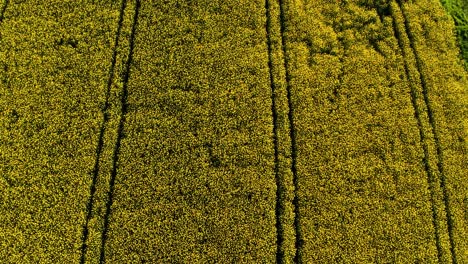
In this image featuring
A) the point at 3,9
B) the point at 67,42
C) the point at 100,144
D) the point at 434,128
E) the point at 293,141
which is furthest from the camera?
the point at 3,9

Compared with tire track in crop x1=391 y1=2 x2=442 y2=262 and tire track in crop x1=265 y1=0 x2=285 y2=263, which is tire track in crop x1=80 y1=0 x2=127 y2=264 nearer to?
tire track in crop x1=265 y1=0 x2=285 y2=263

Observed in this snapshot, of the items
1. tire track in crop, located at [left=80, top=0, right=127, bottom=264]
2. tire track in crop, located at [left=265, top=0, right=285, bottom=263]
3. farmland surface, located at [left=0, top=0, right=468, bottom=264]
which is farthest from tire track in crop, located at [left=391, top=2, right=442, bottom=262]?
tire track in crop, located at [left=80, top=0, right=127, bottom=264]

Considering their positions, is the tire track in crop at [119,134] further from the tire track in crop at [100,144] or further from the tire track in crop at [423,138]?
the tire track in crop at [423,138]

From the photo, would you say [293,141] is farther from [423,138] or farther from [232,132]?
[423,138]

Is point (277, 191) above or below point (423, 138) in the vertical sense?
below

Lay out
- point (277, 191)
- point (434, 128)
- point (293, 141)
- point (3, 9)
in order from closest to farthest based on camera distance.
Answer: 1. point (277, 191)
2. point (293, 141)
3. point (434, 128)
4. point (3, 9)

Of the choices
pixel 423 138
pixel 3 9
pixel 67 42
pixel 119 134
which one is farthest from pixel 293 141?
pixel 3 9

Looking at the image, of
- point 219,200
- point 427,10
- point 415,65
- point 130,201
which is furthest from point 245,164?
point 427,10

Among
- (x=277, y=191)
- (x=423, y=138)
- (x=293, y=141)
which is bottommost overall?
(x=277, y=191)

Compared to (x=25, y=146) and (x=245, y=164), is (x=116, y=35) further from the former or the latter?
Answer: (x=245, y=164)
